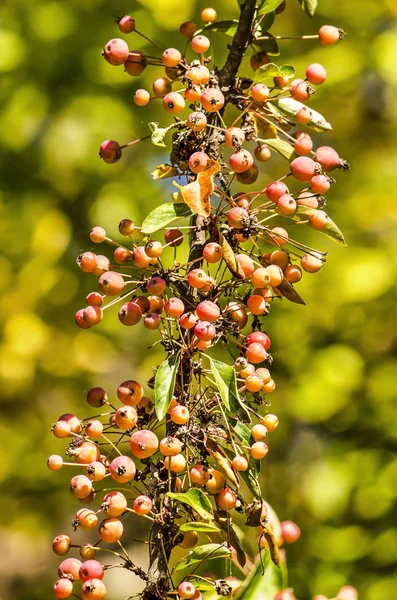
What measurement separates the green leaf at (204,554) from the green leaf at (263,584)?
0.21m

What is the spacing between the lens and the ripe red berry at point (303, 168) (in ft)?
2.31

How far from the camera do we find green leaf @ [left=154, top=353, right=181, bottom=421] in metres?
0.61

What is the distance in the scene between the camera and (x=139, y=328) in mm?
1692

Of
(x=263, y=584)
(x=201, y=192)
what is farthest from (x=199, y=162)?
(x=263, y=584)

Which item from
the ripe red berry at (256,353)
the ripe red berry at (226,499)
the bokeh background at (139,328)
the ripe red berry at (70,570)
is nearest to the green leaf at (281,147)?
the ripe red berry at (256,353)

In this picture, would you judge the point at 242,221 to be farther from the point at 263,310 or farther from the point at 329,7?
the point at 329,7

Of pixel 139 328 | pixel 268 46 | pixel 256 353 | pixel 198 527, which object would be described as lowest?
pixel 139 328

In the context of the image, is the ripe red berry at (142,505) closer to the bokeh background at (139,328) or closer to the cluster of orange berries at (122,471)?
the cluster of orange berries at (122,471)

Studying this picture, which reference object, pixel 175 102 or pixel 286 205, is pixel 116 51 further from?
pixel 286 205

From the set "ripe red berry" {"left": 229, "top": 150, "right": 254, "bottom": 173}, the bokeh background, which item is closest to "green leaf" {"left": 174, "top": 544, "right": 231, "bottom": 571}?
"ripe red berry" {"left": 229, "top": 150, "right": 254, "bottom": 173}

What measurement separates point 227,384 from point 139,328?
1.06 m

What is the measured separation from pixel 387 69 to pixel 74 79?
73 cm

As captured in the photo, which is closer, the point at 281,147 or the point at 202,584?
the point at 202,584

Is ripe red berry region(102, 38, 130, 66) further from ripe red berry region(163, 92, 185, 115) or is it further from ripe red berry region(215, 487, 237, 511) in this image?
ripe red berry region(215, 487, 237, 511)
